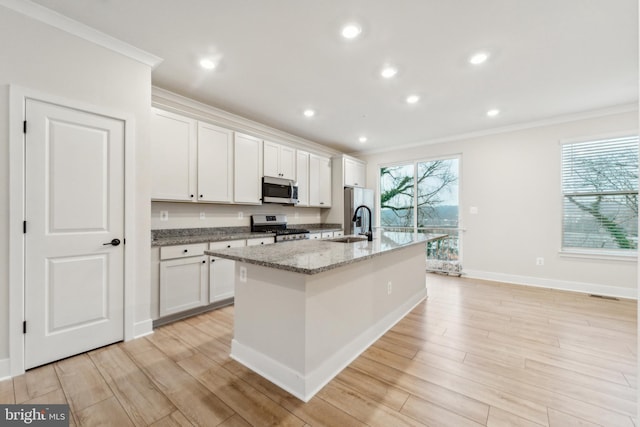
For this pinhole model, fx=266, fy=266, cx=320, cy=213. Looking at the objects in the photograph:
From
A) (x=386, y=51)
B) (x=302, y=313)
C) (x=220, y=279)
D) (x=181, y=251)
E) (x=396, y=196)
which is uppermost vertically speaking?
(x=386, y=51)

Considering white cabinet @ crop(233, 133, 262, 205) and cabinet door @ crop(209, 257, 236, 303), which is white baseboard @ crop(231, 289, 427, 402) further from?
white cabinet @ crop(233, 133, 262, 205)

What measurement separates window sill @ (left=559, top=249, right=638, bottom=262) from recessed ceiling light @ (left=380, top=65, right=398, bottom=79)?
3.72m

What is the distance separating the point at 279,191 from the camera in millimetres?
4270

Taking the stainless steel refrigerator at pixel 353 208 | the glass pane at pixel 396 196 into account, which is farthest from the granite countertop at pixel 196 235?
the glass pane at pixel 396 196

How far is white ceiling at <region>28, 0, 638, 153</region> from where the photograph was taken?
190cm

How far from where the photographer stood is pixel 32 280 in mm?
1910

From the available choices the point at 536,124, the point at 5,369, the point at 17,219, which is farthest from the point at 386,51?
the point at 5,369

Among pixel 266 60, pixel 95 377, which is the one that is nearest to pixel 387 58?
pixel 266 60

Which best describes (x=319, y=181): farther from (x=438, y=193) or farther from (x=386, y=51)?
(x=386, y=51)

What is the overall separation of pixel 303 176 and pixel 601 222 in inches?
176

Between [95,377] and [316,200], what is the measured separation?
383cm

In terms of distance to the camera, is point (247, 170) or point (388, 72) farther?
point (247, 170)

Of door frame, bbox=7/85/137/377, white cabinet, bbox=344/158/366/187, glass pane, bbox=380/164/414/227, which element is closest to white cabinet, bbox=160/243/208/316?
door frame, bbox=7/85/137/377

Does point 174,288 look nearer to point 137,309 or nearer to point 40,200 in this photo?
point 137,309
